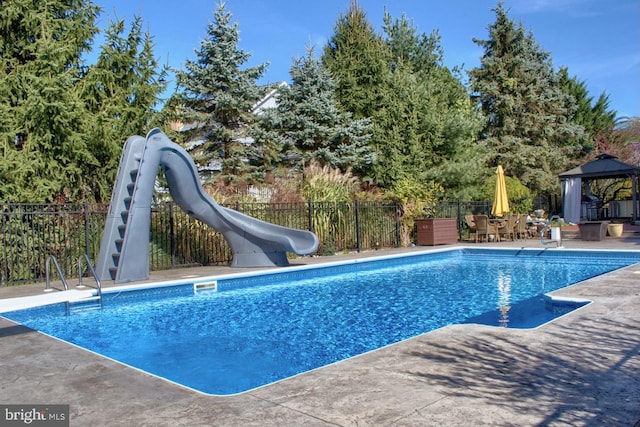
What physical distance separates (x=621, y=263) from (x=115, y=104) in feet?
38.9

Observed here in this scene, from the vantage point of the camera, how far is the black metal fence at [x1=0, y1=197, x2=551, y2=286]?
9586mm

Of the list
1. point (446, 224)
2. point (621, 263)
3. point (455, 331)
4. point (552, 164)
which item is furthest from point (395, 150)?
point (455, 331)

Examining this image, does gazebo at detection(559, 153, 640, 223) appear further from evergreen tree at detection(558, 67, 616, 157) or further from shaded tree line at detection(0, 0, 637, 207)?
evergreen tree at detection(558, 67, 616, 157)

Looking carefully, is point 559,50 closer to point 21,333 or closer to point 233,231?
point 233,231

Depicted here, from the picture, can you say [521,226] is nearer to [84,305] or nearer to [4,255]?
[84,305]

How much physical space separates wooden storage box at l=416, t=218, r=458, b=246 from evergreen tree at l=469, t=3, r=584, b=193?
377 inches

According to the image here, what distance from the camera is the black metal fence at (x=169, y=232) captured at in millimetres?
9586

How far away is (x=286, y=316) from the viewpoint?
695 cm

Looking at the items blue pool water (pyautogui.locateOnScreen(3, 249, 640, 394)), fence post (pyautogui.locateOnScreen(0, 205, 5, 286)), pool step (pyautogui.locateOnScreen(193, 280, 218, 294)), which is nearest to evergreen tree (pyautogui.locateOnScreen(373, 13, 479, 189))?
blue pool water (pyautogui.locateOnScreen(3, 249, 640, 394))

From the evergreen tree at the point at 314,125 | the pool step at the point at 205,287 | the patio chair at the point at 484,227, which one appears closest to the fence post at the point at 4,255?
the pool step at the point at 205,287

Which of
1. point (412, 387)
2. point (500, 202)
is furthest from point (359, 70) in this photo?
point (412, 387)

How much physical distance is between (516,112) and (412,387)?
81.1 ft

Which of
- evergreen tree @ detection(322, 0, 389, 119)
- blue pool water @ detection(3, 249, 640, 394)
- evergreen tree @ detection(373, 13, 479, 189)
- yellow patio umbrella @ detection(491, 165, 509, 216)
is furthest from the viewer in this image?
evergreen tree @ detection(322, 0, 389, 119)

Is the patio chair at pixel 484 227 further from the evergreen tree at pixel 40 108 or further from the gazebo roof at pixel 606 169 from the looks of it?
the evergreen tree at pixel 40 108
